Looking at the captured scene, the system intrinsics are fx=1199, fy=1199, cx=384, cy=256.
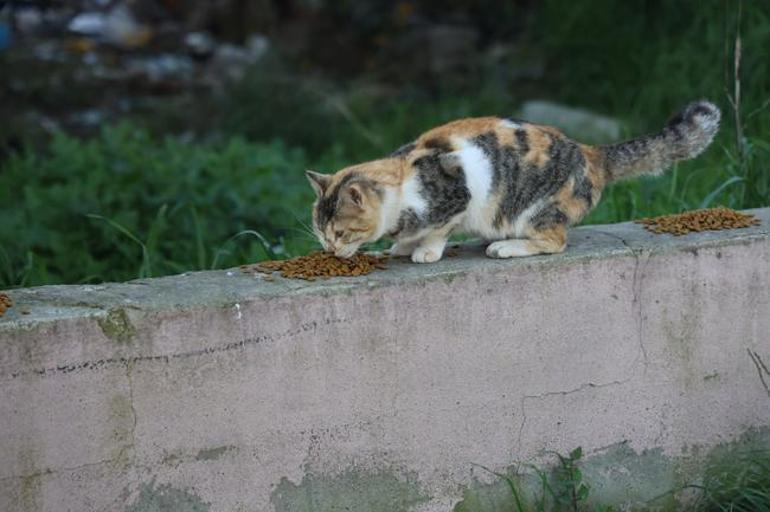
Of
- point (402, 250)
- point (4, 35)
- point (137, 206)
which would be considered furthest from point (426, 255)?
point (4, 35)

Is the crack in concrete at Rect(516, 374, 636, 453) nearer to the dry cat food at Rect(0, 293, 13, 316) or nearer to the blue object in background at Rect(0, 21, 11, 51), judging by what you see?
the dry cat food at Rect(0, 293, 13, 316)

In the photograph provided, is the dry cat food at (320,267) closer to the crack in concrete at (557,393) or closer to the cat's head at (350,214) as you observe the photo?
the cat's head at (350,214)

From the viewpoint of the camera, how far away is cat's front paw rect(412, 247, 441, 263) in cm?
366

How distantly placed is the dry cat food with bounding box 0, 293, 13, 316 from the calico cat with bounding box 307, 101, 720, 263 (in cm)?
100

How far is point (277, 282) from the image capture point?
11.1ft

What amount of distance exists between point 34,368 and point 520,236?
164 centimetres

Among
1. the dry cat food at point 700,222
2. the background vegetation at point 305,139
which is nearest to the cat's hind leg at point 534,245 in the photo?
the dry cat food at point 700,222

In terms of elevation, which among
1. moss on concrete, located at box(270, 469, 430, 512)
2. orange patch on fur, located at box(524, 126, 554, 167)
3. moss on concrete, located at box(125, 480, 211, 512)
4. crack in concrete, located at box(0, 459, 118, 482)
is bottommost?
moss on concrete, located at box(270, 469, 430, 512)

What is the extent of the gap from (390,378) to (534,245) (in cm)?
68

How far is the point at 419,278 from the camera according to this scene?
3.42 m

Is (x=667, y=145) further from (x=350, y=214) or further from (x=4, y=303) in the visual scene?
(x=4, y=303)

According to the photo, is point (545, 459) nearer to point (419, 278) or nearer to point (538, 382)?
point (538, 382)

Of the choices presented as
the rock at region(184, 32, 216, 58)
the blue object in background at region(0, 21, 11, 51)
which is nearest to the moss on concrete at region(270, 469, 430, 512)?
the blue object in background at region(0, 21, 11, 51)

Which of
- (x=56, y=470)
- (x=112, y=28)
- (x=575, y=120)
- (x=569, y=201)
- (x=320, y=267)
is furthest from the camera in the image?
(x=112, y=28)
